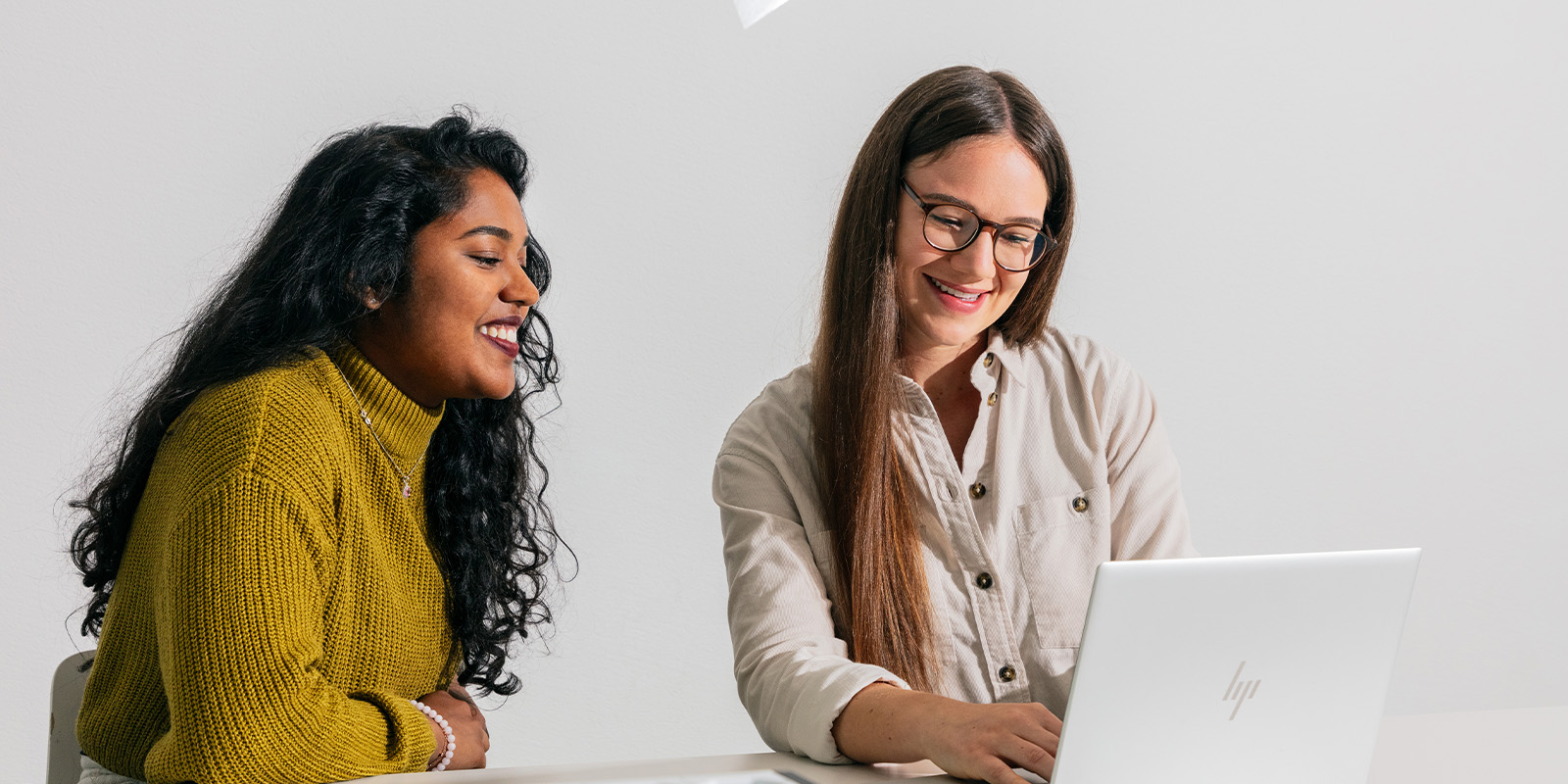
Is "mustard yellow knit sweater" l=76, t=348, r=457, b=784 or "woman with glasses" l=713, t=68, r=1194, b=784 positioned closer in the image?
"mustard yellow knit sweater" l=76, t=348, r=457, b=784

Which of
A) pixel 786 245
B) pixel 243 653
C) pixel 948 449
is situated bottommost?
pixel 243 653

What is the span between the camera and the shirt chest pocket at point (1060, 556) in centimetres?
148

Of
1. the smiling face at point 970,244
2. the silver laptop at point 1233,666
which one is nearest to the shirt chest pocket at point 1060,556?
the smiling face at point 970,244

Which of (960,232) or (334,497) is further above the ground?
(960,232)

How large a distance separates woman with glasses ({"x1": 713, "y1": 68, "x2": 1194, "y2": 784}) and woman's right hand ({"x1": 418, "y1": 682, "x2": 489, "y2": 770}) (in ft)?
0.99

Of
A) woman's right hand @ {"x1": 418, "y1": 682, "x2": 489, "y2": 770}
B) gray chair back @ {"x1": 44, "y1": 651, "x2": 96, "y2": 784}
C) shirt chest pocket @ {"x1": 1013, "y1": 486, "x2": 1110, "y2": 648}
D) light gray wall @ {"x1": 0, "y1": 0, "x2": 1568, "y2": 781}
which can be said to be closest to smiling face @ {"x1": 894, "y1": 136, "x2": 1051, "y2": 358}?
shirt chest pocket @ {"x1": 1013, "y1": 486, "x2": 1110, "y2": 648}

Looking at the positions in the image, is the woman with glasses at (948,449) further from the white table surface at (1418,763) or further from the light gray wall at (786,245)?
the light gray wall at (786,245)

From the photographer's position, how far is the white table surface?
1.11 metres

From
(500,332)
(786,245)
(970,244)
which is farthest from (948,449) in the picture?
(786,245)

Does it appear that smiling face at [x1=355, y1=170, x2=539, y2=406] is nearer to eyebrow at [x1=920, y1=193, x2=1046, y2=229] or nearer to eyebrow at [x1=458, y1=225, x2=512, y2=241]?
eyebrow at [x1=458, y1=225, x2=512, y2=241]

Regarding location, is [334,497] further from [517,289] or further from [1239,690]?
[1239,690]

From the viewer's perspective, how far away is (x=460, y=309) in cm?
142

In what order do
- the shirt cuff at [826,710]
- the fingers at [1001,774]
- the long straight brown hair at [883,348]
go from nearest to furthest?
the fingers at [1001,774] → the shirt cuff at [826,710] → the long straight brown hair at [883,348]

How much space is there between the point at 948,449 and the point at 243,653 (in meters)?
0.80
